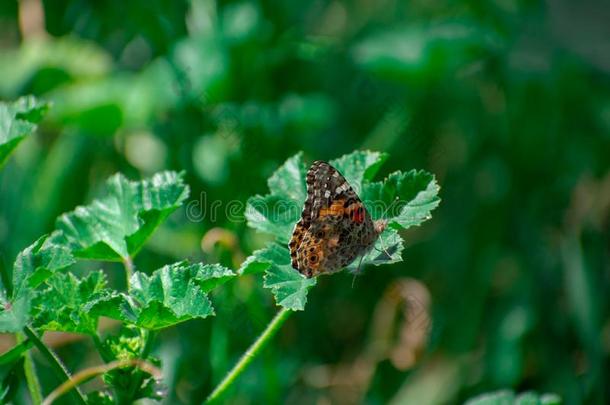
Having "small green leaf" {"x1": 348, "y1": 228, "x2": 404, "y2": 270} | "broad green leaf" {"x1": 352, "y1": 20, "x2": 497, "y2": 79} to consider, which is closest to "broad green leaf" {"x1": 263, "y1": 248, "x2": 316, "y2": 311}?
"small green leaf" {"x1": 348, "y1": 228, "x2": 404, "y2": 270}

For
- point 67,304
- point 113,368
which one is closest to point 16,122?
point 67,304

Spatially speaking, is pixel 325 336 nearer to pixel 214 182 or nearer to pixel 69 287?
pixel 214 182

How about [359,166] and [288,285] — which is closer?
[288,285]

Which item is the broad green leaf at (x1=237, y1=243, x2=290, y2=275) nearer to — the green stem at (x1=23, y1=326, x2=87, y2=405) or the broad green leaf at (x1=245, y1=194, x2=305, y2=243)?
the broad green leaf at (x1=245, y1=194, x2=305, y2=243)

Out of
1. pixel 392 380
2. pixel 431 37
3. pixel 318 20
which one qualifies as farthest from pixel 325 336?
pixel 318 20

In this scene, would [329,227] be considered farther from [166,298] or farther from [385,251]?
[166,298]

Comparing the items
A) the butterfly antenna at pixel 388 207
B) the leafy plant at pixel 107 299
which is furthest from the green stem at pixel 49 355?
the butterfly antenna at pixel 388 207

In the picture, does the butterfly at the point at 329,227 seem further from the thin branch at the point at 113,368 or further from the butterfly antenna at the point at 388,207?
the thin branch at the point at 113,368
